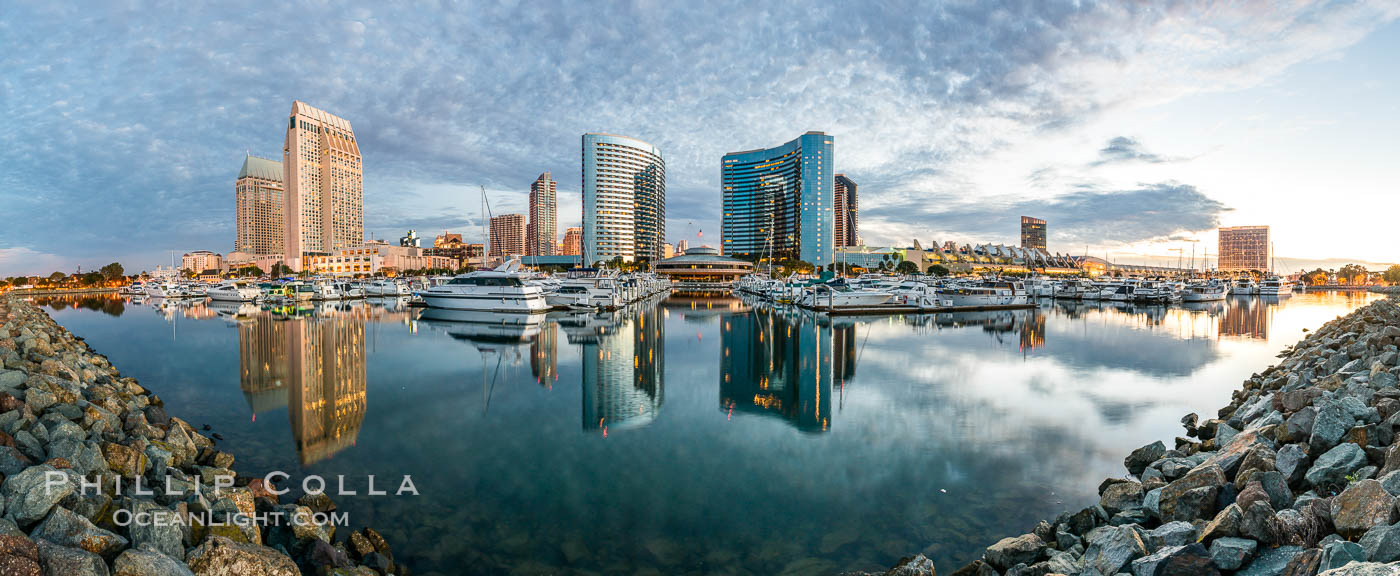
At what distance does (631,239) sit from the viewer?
Result: 16825 centimetres

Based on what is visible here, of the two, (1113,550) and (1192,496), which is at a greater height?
→ (1192,496)

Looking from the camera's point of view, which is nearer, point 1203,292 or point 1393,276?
point 1203,292

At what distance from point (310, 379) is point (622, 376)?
955cm

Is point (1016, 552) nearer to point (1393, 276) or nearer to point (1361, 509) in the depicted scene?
point (1361, 509)

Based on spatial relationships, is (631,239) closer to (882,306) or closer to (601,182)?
(601,182)

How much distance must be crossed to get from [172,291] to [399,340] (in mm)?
65441

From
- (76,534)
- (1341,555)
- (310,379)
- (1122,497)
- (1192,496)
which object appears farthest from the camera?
(310,379)

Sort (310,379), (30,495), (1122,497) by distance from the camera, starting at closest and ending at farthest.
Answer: (30,495) → (1122,497) → (310,379)

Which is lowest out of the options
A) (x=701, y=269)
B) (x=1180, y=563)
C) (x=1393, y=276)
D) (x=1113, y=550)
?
(x=1113, y=550)

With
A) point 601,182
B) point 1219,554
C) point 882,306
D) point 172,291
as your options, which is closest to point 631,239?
point 601,182

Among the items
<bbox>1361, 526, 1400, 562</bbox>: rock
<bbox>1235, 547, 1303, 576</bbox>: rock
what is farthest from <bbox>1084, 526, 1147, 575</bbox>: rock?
<bbox>1361, 526, 1400, 562</bbox>: rock

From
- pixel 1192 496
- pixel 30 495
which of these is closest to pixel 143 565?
pixel 30 495

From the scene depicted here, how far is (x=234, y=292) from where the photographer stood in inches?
2375

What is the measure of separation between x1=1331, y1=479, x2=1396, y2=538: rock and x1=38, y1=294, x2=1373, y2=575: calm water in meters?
3.11
